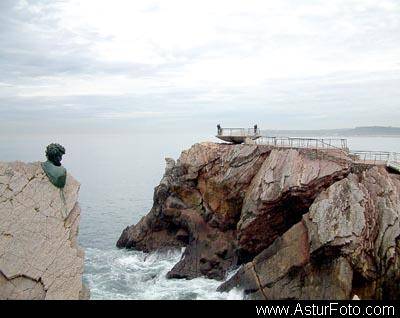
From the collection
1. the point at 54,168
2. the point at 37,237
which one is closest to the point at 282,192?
the point at 54,168

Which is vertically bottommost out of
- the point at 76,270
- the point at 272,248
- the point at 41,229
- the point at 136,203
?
the point at 136,203

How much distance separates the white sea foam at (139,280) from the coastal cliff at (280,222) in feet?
3.93

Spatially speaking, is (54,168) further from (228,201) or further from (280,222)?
(228,201)

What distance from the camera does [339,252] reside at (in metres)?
28.1

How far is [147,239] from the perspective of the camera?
47.3 metres

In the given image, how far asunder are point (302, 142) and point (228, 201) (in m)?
8.44

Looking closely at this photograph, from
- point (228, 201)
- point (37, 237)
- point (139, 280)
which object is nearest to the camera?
point (37, 237)

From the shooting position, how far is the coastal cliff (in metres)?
28.2

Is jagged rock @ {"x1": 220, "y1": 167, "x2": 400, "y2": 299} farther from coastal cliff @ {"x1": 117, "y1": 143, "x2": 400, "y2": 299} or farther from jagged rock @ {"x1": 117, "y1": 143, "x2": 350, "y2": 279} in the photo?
jagged rock @ {"x1": 117, "y1": 143, "x2": 350, "y2": 279}

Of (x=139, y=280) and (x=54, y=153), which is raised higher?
(x=54, y=153)

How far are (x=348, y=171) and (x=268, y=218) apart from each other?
716 centimetres

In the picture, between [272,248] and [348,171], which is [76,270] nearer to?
[272,248]

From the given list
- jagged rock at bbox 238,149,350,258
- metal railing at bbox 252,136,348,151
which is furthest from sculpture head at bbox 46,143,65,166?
metal railing at bbox 252,136,348,151

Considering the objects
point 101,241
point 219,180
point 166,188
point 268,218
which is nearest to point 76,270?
point 268,218
